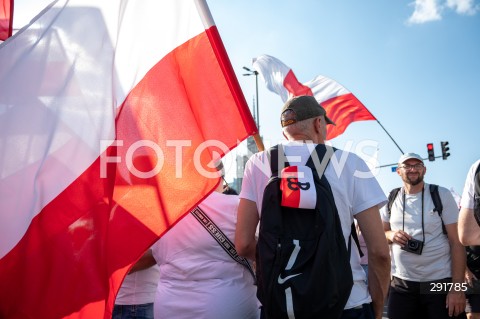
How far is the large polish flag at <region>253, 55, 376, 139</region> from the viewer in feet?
20.0

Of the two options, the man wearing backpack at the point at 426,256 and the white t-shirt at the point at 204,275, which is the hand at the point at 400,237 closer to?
the man wearing backpack at the point at 426,256

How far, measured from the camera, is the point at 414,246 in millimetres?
4012

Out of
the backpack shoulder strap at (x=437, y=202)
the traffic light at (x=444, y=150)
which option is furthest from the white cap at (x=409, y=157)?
the traffic light at (x=444, y=150)

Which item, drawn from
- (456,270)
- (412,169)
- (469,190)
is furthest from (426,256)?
(469,190)

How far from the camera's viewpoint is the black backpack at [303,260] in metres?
1.82

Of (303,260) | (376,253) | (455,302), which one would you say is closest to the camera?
(303,260)

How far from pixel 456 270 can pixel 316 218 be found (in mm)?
2652

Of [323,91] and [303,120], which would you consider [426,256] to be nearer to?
[303,120]

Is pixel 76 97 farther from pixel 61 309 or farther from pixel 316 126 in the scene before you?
pixel 316 126

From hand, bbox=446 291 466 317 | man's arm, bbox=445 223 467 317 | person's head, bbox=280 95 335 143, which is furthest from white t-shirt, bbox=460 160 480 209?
hand, bbox=446 291 466 317

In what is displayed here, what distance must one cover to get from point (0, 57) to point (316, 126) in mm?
1780

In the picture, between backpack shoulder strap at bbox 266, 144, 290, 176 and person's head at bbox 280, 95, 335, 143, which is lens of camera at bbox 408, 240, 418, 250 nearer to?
person's head at bbox 280, 95, 335, 143

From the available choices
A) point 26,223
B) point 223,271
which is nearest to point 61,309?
point 26,223

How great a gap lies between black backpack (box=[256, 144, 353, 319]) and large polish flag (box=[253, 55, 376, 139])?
4.09 meters
